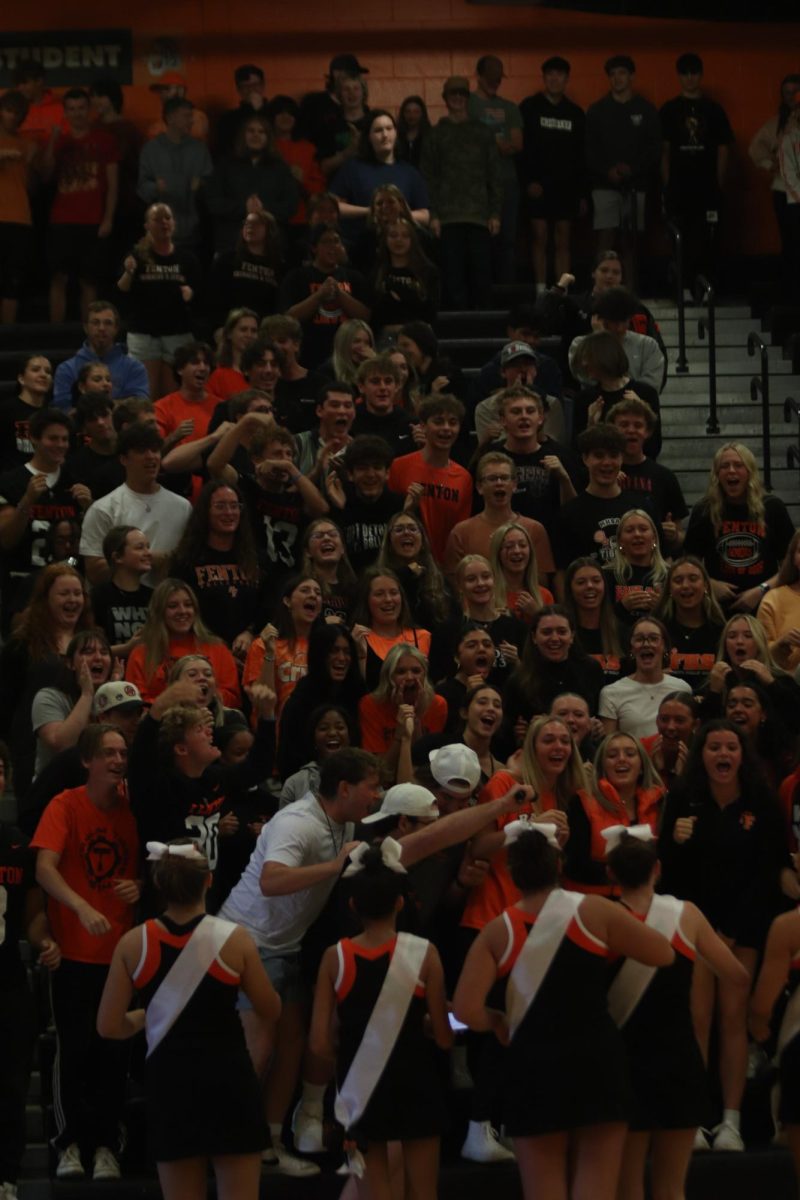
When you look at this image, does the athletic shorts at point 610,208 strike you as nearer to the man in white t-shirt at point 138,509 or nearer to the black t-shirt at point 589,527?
the black t-shirt at point 589,527

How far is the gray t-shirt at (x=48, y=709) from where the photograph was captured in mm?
9781

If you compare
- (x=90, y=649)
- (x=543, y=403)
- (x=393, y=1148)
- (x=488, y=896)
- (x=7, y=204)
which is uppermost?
(x=7, y=204)

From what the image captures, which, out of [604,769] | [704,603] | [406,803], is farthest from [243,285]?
[406,803]

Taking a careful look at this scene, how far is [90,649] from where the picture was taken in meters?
9.73

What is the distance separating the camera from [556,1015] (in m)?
7.62

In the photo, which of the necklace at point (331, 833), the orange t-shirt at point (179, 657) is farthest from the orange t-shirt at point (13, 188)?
the necklace at point (331, 833)

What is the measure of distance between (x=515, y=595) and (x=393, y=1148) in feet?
10.9

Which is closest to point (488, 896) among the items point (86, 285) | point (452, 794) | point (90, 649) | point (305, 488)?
point (452, 794)

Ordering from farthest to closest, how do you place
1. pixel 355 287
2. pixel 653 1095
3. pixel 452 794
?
1. pixel 355 287
2. pixel 452 794
3. pixel 653 1095

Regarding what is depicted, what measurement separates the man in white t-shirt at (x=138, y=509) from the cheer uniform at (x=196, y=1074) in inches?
145

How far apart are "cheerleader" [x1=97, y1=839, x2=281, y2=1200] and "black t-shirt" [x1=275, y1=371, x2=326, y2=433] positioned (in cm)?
494

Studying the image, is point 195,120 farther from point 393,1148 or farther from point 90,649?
point 393,1148

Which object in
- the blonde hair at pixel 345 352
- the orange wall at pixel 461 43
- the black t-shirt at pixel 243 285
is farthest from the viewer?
the orange wall at pixel 461 43

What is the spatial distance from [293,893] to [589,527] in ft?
10.7
